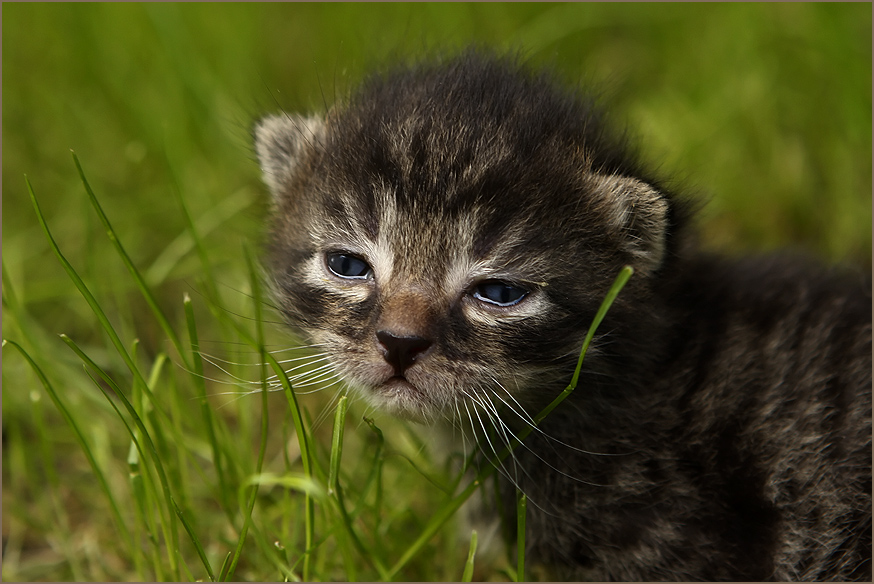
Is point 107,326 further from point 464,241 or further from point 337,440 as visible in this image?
point 464,241

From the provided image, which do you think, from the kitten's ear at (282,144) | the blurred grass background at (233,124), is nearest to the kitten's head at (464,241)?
the kitten's ear at (282,144)

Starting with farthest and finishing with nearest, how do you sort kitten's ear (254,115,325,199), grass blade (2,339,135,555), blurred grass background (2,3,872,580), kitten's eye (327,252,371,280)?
blurred grass background (2,3,872,580) < kitten's ear (254,115,325,199) < kitten's eye (327,252,371,280) < grass blade (2,339,135,555)

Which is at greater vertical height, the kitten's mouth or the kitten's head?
the kitten's head

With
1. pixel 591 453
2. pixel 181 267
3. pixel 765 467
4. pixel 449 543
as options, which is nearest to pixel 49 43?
pixel 181 267

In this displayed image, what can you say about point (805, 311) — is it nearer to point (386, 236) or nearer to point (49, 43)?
point (386, 236)

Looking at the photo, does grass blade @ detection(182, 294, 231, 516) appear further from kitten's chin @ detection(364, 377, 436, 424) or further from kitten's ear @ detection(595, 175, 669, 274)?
kitten's ear @ detection(595, 175, 669, 274)

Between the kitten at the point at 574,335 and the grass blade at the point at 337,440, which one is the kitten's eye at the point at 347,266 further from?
the grass blade at the point at 337,440

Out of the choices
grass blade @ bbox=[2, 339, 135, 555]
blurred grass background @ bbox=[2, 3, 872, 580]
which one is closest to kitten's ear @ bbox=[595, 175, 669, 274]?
blurred grass background @ bbox=[2, 3, 872, 580]
